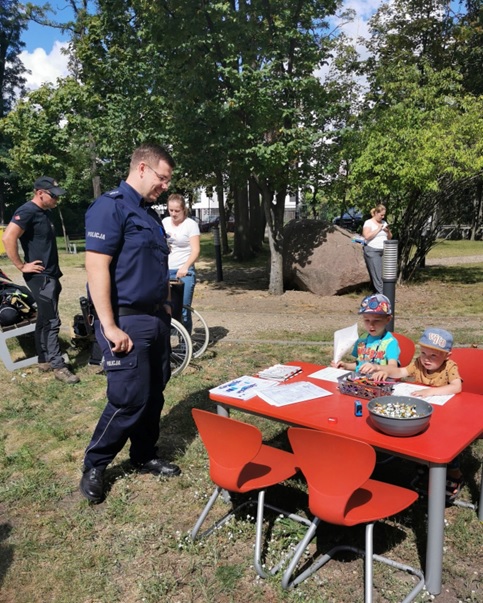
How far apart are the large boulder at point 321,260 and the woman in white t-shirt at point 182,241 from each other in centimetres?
500

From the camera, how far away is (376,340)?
11.9 ft

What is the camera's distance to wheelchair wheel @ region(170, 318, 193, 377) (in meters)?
5.35

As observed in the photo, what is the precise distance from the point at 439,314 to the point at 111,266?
717 cm

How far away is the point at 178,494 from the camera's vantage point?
135 inches

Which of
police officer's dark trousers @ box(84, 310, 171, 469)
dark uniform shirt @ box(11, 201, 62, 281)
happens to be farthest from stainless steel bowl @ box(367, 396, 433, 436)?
dark uniform shirt @ box(11, 201, 62, 281)

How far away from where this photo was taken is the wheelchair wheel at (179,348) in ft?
17.6

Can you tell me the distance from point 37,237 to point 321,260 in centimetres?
657

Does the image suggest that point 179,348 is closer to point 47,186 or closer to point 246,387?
point 47,186

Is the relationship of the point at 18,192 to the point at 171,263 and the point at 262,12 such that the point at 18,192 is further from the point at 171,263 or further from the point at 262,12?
the point at 171,263

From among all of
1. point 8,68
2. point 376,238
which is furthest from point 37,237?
point 8,68

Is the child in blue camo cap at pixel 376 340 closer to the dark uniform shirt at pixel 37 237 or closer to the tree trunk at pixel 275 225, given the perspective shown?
the dark uniform shirt at pixel 37 237

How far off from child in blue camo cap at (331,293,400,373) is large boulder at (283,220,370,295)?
270 inches

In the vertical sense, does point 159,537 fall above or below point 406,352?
below

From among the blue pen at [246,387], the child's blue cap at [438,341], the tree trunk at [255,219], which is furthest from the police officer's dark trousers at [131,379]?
the tree trunk at [255,219]
